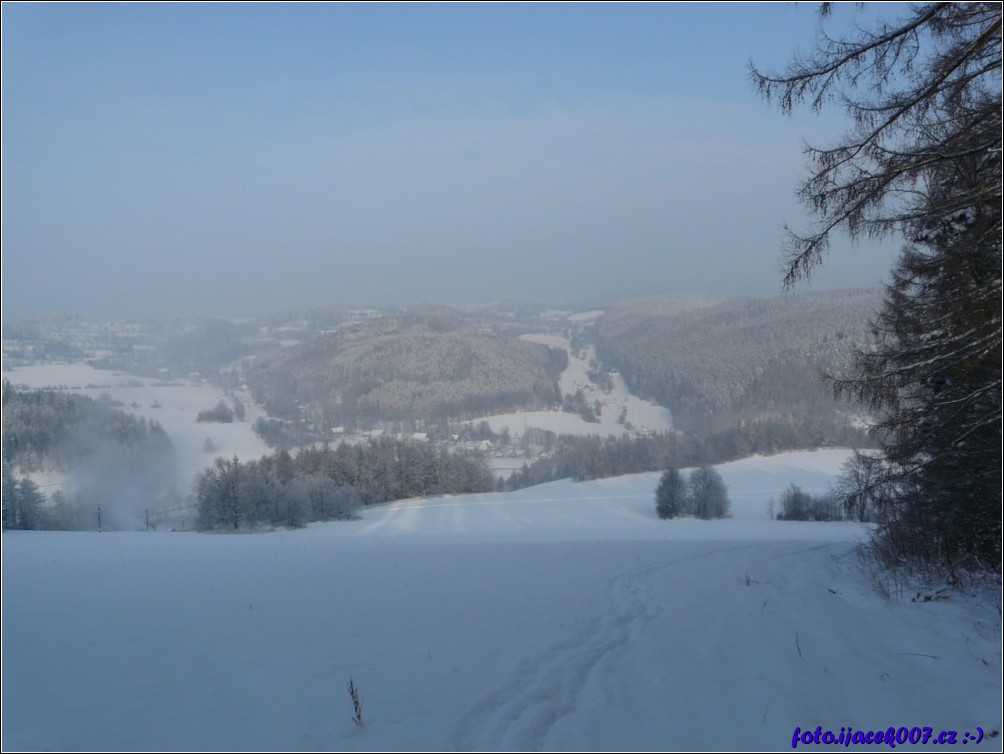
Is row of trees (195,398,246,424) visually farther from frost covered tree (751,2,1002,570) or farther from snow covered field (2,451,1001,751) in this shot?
frost covered tree (751,2,1002,570)

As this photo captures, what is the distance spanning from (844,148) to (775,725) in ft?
13.8

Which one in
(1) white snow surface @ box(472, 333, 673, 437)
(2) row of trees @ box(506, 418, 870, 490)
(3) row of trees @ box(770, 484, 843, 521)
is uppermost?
(1) white snow surface @ box(472, 333, 673, 437)

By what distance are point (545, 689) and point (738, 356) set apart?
280 ft

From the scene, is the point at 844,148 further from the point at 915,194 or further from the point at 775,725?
the point at 775,725

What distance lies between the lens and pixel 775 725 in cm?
354

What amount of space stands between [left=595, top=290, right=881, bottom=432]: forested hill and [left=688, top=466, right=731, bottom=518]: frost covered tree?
41.8 feet

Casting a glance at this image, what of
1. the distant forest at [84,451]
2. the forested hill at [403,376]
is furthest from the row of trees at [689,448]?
the distant forest at [84,451]

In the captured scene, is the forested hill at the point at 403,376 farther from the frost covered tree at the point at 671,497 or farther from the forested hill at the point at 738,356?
the frost covered tree at the point at 671,497

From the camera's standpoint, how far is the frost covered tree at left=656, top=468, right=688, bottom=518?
1539 inches

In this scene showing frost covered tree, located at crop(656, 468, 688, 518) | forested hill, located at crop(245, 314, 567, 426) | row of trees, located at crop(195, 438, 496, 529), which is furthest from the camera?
forested hill, located at crop(245, 314, 567, 426)

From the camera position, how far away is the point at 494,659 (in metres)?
4.81

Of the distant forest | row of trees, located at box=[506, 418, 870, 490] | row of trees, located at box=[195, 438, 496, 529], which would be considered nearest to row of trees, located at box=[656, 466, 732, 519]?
row of trees, located at box=[506, 418, 870, 490]

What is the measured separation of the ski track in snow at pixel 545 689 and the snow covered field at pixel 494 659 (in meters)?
0.02

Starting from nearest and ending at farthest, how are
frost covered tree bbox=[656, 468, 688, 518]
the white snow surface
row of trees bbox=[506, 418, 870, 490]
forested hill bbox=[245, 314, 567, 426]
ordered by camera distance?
frost covered tree bbox=[656, 468, 688, 518] < row of trees bbox=[506, 418, 870, 490] < the white snow surface < forested hill bbox=[245, 314, 567, 426]
